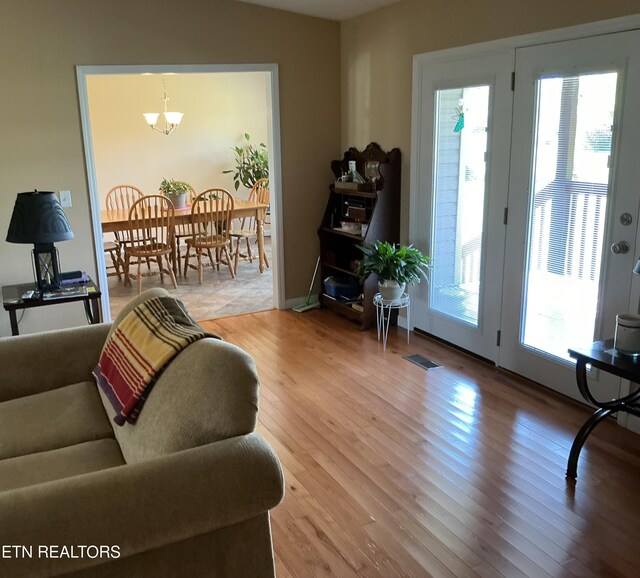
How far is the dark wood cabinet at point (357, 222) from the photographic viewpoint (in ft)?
15.0

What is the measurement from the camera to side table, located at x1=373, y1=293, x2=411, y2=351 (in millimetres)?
4379

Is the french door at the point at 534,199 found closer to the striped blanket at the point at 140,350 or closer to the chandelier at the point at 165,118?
the striped blanket at the point at 140,350

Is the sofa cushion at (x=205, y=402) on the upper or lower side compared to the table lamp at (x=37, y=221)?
lower

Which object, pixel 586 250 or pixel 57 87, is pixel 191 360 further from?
pixel 57 87

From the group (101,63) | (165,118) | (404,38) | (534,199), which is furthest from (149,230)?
(534,199)

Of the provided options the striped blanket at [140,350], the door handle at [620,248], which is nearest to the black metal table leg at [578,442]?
the door handle at [620,248]

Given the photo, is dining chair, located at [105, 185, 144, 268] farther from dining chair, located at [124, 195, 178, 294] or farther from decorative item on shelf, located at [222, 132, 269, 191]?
decorative item on shelf, located at [222, 132, 269, 191]

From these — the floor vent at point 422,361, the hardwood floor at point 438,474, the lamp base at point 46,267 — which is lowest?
the hardwood floor at point 438,474

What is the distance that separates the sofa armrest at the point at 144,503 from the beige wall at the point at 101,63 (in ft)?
9.99

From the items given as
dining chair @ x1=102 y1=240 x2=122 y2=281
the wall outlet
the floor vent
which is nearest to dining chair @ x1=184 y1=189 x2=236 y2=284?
dining chair @ x1=102 y1=240 x2=122 y2=281

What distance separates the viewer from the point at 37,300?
11.5 feet

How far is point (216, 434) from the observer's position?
1.82 metres

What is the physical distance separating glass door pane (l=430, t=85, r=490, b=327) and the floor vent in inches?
14.8

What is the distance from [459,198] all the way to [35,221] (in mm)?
2568
